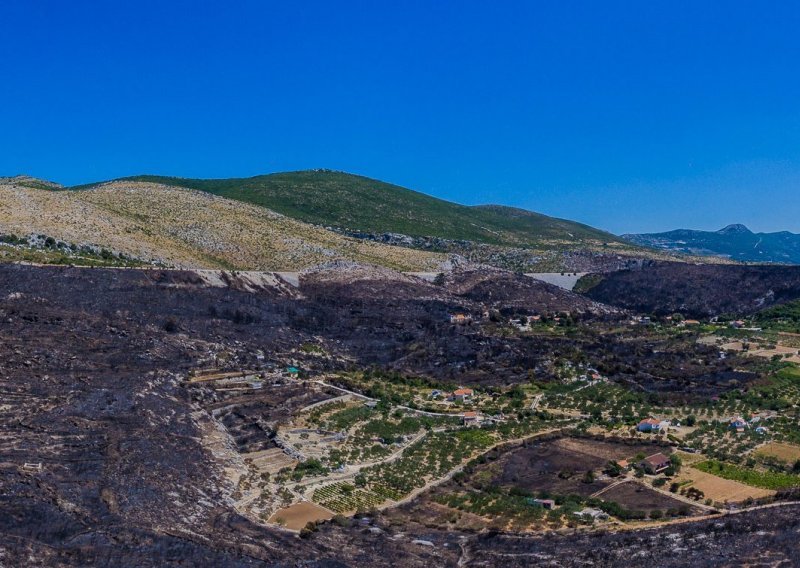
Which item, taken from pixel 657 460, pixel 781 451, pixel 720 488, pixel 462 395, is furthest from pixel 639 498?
pixel 462 395

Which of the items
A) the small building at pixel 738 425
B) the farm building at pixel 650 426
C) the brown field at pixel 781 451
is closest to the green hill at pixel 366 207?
the farm building at pixel 650 426

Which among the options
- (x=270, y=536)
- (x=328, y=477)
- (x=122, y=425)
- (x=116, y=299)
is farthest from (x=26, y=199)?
(x=270, y=536)

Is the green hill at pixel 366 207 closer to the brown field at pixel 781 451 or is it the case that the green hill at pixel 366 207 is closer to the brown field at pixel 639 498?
the brown field at pixel 781 451

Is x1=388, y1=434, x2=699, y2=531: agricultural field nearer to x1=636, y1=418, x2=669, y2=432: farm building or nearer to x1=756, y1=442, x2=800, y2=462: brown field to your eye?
x1=636, y1=418, x2=669, y2=432: farm building

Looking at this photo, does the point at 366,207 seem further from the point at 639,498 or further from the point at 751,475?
the point at 639,498

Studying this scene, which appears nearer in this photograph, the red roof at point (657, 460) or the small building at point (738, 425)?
the red roof at point (657, 460)
